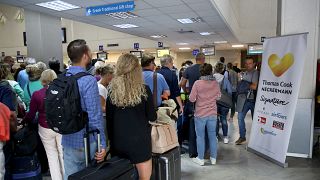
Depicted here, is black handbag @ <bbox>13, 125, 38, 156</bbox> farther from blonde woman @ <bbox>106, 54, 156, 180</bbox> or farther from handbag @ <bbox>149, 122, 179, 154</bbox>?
handbag @ <bbox>149, 122, 179, 154</bbox>

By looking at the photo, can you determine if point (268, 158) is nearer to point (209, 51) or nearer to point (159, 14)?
point (159, 14)

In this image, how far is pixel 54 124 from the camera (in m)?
1.98

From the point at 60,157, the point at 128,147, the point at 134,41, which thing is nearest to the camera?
the point at 128,147

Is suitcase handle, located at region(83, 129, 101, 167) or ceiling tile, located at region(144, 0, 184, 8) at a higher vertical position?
ceiling tile, located at region(144, 0, 184, 8)

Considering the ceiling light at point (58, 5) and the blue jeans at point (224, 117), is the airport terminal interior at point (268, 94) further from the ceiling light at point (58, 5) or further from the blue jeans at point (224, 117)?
the blue jeans at point (224, 117)

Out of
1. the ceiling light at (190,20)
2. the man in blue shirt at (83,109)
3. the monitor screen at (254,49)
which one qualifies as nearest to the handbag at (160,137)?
the man in blue shirt at (83,109)

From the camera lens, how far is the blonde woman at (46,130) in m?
2.87

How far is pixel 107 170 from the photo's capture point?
1.96 m

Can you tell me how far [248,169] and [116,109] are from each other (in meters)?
2.41

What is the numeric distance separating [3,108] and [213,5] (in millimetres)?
5261

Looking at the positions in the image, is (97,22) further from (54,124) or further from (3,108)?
(54,124)

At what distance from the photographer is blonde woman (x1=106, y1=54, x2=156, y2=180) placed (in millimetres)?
2223

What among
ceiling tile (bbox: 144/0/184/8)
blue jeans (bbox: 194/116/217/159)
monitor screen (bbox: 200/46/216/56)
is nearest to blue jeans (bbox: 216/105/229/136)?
blue jeans (bbox: 194/116/217/159)

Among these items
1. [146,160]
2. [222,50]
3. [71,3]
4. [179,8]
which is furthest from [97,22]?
[222,50]
